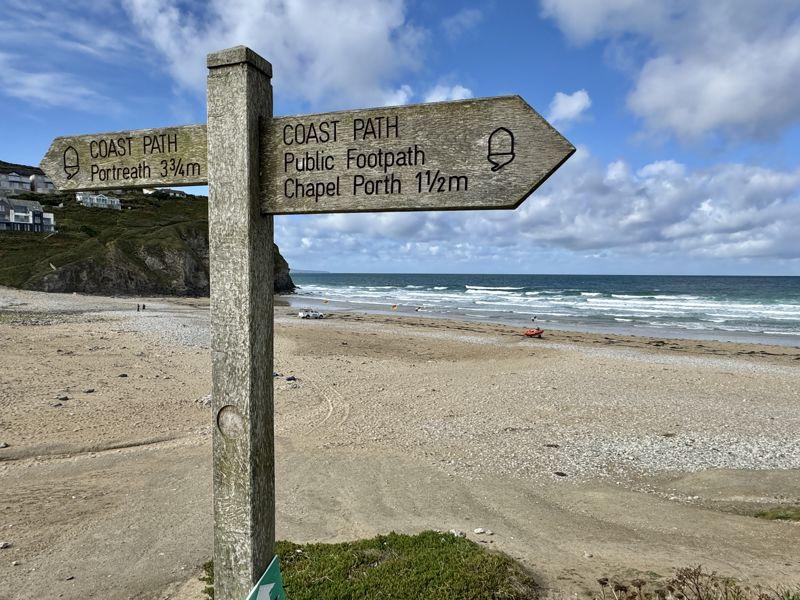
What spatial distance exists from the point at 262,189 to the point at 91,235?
75.8 m

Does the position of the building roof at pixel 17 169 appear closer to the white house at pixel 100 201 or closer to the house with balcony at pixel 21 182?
the house with balcony at pixel 21 182

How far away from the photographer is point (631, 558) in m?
4.66

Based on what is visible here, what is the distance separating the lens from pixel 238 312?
96.7 inches

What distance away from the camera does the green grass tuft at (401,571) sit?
3586 millimetres

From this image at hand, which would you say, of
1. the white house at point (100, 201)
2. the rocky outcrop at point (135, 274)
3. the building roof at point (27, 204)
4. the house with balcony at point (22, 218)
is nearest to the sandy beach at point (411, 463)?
the rocky outcrop at point (135, 274)

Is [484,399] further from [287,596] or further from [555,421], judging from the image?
[287,596]

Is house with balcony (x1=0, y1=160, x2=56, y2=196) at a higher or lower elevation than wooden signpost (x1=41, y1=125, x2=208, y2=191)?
higher

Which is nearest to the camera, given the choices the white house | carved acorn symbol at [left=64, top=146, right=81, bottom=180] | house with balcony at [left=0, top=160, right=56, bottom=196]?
carved acorn symbol at [left=64, top=146, right=81, bottom=180]

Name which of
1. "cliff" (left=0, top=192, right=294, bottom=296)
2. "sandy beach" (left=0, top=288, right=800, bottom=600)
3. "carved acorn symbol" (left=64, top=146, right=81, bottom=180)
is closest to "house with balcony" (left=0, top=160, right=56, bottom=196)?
"cliff" (left=0, top=192, right=294, bottom=296)

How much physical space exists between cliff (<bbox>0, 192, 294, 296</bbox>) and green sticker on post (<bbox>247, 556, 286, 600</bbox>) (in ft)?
174

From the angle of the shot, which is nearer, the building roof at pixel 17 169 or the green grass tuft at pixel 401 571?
the green grass tuft at pixel 401 571

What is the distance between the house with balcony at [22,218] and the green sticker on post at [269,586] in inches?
3258

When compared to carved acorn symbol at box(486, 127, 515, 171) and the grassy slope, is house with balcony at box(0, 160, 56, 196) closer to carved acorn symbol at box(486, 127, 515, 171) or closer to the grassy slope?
the grassy slope

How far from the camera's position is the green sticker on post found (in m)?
2.35
